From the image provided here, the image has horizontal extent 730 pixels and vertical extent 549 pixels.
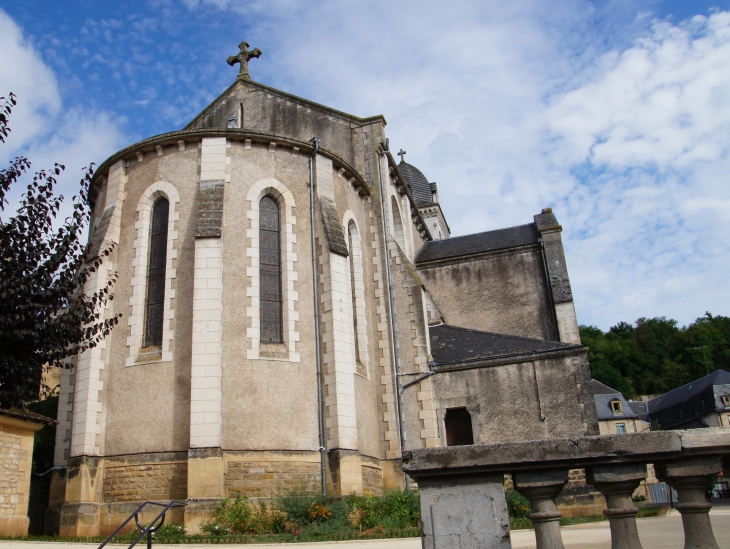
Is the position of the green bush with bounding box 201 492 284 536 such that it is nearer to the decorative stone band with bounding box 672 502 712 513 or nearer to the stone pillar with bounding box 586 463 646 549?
the stone pillar with bounding box 586 463 646 549

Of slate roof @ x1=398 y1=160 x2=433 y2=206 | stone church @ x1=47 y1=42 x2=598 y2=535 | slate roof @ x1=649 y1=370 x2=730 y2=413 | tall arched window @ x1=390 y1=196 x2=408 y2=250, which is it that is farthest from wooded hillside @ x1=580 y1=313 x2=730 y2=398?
stone church @ x1=47 y1=42 x2=598 y2=535

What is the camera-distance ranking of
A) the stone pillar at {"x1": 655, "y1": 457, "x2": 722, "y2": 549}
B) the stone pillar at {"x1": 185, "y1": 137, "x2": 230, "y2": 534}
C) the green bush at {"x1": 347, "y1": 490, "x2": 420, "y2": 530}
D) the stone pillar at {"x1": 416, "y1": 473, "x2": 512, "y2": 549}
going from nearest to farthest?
the stone pillar at {"x1": 655, "y1": 457, "x2": 722, "y2": 549} < the stone pillar at {"x1": 416, "y1": 473, "x2": 512, "y2": 549} < the green bush at {"x1": 347, "y1": 490, "x2": 420, "y2": 530} < the stone pillar at {"x1": 185, "y1": 137, "x2": 230, "y2": 534}

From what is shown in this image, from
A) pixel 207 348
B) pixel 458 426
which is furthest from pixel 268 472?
pixel 458 426

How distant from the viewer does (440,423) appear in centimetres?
1700

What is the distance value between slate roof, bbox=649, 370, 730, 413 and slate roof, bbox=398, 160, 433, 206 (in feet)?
104

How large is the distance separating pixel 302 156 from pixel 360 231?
111 inches

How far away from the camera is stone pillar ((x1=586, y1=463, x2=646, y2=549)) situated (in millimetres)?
3842

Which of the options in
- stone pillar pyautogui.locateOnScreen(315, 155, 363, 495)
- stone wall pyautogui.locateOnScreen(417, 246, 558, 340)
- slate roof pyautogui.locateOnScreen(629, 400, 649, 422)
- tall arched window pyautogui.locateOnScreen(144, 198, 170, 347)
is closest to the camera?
stone pillar pyautogui.locateOnScreen(315, 155, 363, 495)

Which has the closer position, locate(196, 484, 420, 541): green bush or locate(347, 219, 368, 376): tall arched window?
locate(196, 484, 420, 541): green bush

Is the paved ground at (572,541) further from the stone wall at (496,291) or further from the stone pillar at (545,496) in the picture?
the stone wall at (496,291)

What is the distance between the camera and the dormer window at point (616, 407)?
57.5 meters

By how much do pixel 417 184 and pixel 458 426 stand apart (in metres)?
27.3

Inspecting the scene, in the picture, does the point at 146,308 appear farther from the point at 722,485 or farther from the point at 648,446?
the point at 722,485

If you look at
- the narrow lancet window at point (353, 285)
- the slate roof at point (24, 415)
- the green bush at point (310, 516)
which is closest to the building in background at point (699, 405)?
the narrow lancet window at point (353, 285)
